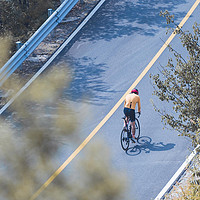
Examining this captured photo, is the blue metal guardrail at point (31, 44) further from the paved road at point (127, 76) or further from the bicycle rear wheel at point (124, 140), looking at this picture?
the bicycle rear wheel at point (124, 140)

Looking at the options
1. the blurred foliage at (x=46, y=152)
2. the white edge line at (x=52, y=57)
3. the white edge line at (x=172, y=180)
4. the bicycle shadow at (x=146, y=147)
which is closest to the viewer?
the white edge line at (x=172, y=180)

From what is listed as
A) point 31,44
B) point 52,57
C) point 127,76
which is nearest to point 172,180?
point 127,76

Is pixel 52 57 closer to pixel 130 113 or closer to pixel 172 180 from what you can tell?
pixel 130 113

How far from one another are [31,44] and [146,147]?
5991mm

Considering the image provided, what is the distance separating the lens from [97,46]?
1788 cm

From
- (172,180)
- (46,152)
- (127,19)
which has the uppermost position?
(127,19)

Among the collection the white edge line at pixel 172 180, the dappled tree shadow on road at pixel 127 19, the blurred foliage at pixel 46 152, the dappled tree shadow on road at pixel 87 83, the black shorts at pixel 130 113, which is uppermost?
the dappled tree shadow on road at pixel 127 19

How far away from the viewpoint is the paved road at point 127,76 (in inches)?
497

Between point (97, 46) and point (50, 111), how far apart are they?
4.07 m

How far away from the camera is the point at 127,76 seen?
1625 centimetres

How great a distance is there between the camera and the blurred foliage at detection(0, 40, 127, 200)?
12.1 m

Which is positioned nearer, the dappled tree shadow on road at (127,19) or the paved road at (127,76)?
the paved road at (127,76)

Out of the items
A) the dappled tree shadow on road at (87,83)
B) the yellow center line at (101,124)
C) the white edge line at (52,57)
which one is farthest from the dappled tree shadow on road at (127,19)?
the dappled tree shadow on road at (87,83)

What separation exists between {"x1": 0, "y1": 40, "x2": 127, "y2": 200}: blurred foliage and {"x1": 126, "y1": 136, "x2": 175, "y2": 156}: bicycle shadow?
0.78m
